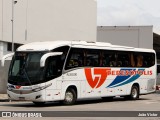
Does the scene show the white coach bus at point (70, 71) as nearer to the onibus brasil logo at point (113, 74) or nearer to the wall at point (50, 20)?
the onibus brasil logo at point (113, 74)

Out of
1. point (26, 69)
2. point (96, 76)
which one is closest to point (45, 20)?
point (96, 76)

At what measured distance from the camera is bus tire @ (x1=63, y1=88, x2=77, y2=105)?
2388 centimetres

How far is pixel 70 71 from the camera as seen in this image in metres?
23.8

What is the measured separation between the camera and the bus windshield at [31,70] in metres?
22.3

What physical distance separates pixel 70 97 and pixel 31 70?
110 inches

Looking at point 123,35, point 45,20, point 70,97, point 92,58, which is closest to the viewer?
point 70,97

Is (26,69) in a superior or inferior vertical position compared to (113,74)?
superior

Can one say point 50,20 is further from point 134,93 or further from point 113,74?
point 113,74

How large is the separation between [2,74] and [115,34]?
4883cm

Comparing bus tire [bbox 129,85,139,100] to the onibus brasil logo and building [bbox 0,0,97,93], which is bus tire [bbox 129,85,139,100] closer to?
the onibus brasil logo

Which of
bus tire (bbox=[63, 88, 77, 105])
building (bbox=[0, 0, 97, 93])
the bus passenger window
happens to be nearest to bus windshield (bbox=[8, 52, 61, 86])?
the bus passenger window

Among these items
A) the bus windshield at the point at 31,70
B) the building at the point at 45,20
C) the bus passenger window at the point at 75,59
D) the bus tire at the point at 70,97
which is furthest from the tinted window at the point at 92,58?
the building at the point at 45,20

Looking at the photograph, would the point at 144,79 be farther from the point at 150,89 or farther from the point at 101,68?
the point at 101,68

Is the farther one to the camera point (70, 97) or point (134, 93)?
point (134, 93)
